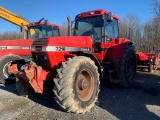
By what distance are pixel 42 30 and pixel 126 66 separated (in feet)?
13.4

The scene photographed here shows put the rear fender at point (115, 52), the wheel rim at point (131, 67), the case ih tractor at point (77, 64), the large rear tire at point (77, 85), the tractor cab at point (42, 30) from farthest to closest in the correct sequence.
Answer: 1. the tractor cab at point (42, 30)
2. the wheel rim at point (131, 67)
3. the rear fender at point (115, 52)
4. the case ih tractor at point (77, 64)
5. the large rear tire at point (77, 85)

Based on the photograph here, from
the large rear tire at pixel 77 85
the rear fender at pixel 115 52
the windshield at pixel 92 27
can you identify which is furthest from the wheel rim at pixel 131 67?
the large rear tire at pixel 77 85

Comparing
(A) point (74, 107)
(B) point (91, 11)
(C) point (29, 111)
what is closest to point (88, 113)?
(A) point (74, 107)

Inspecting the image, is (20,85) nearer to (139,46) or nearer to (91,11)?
(91,11)

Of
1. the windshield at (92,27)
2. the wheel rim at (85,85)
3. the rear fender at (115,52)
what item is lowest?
the wheel rim at (85,85)

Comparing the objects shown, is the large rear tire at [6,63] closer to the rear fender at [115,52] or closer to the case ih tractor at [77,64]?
the case ih tractor at [77,64]

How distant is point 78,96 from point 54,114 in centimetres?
65

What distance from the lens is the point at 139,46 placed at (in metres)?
33.3

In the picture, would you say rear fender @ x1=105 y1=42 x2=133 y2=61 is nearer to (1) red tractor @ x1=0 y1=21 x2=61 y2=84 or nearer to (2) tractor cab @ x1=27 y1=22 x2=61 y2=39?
(1) red tractor @ x1=0 y1=21 x2=61 y2=84

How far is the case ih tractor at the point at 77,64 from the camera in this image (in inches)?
196

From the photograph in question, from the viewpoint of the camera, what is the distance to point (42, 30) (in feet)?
32.6

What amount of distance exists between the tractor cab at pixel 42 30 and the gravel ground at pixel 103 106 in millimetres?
3171

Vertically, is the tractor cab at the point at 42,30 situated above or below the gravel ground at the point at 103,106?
above

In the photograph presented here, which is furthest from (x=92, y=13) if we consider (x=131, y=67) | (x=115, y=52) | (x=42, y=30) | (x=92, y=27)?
(x=42, y=30)
